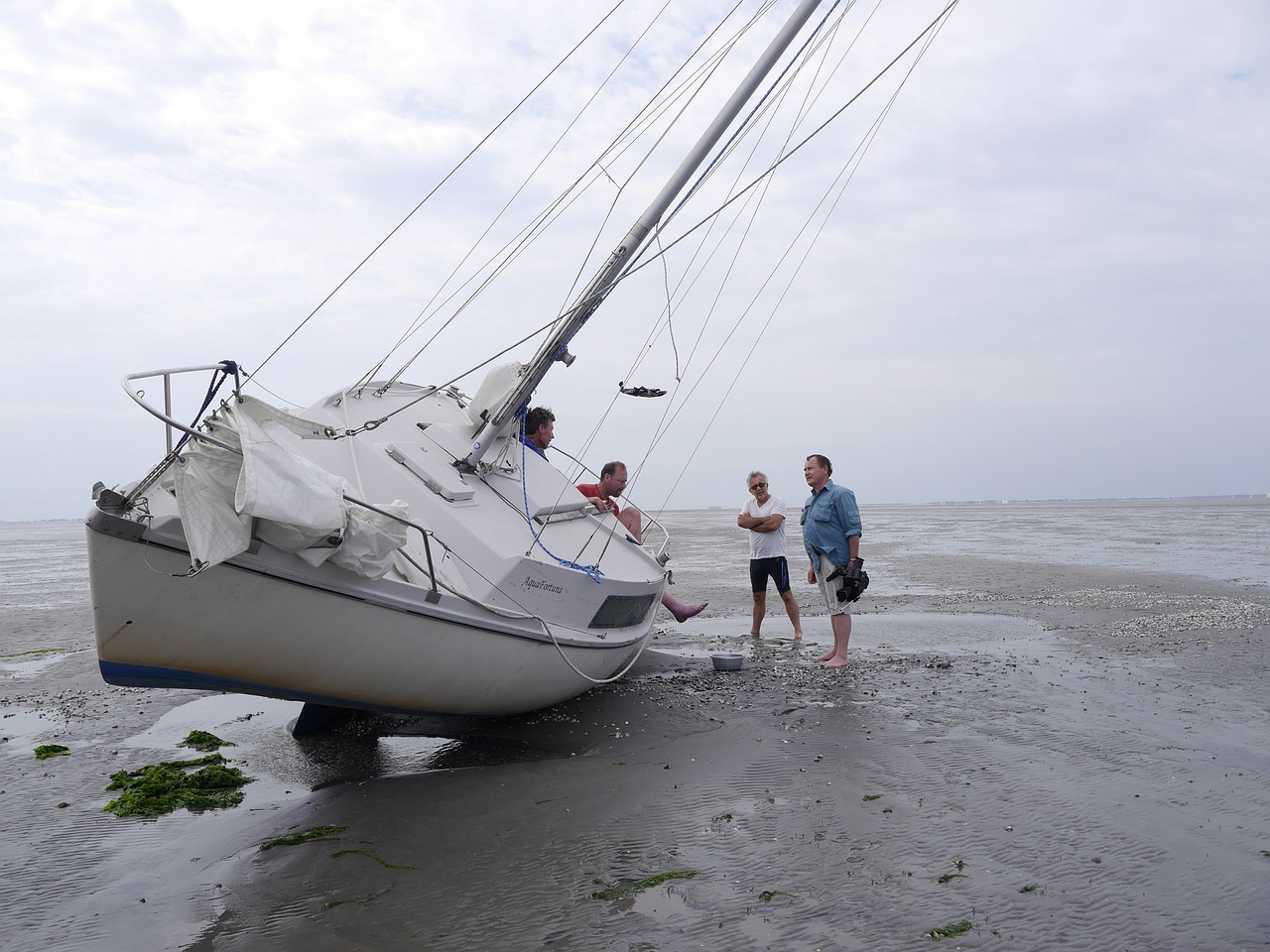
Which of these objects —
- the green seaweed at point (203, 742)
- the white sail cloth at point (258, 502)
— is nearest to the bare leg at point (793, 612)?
the green seaweed at point (203, 742)

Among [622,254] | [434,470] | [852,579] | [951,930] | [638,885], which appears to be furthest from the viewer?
[852,579]

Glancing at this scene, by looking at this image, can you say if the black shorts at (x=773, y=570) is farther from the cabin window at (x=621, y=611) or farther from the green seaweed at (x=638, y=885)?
the green seaweed at (x=638, y=885)

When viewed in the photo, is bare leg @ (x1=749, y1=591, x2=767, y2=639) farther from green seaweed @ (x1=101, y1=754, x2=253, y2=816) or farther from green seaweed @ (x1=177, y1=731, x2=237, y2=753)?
green seaweed @ (x1=101, y1=754, x2=253, y2=816)

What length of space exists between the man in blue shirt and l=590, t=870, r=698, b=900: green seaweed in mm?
4600

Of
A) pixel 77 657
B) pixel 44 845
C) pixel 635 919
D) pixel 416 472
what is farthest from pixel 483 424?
pixel 77 657

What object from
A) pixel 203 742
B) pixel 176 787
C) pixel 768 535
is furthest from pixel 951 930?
pixel 768 535

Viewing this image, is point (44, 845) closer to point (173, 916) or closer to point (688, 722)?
point (173, 916)

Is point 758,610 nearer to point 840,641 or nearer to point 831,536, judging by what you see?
point 840,641

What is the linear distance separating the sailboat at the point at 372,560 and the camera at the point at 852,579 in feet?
6.28

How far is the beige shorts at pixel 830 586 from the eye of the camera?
8352 millimetres

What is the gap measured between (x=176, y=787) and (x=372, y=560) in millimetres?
2207

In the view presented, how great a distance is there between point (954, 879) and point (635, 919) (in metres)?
1.46

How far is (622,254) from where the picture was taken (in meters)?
7.15

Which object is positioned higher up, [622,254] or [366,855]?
[622,254]
